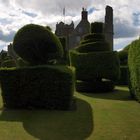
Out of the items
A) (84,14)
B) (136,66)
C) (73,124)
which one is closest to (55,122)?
(73,124)

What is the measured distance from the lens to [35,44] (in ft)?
54.7

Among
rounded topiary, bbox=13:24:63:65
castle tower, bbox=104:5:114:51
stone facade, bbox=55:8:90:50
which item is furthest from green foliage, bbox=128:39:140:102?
stone facade, bbox=55:8:90:50

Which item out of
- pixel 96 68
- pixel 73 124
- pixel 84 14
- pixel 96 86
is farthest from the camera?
pixel 84 14

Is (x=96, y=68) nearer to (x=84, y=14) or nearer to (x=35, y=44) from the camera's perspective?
(x=35, y=44)

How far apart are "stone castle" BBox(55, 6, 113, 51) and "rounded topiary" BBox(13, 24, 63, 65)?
4192 centimetres

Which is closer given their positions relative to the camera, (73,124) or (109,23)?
(73,124)

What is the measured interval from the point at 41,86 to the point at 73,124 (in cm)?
314

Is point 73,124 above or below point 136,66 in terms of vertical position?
below

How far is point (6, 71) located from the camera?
1451 cm

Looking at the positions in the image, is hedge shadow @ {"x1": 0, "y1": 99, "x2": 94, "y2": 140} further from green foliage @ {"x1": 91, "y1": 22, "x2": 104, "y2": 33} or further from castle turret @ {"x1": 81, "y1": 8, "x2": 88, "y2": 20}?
castle turret @ {"x1": 81, "y1": 8, "x2": 88, "y2": 20}

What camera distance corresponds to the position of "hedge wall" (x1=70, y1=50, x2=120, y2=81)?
76.6 feet

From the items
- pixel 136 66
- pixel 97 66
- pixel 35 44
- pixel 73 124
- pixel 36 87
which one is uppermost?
pixel 35 44

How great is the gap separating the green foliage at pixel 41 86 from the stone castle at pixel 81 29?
44691mm

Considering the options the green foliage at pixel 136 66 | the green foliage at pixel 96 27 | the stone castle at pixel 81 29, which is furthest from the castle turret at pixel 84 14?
the green foliage at pixel 136 66
